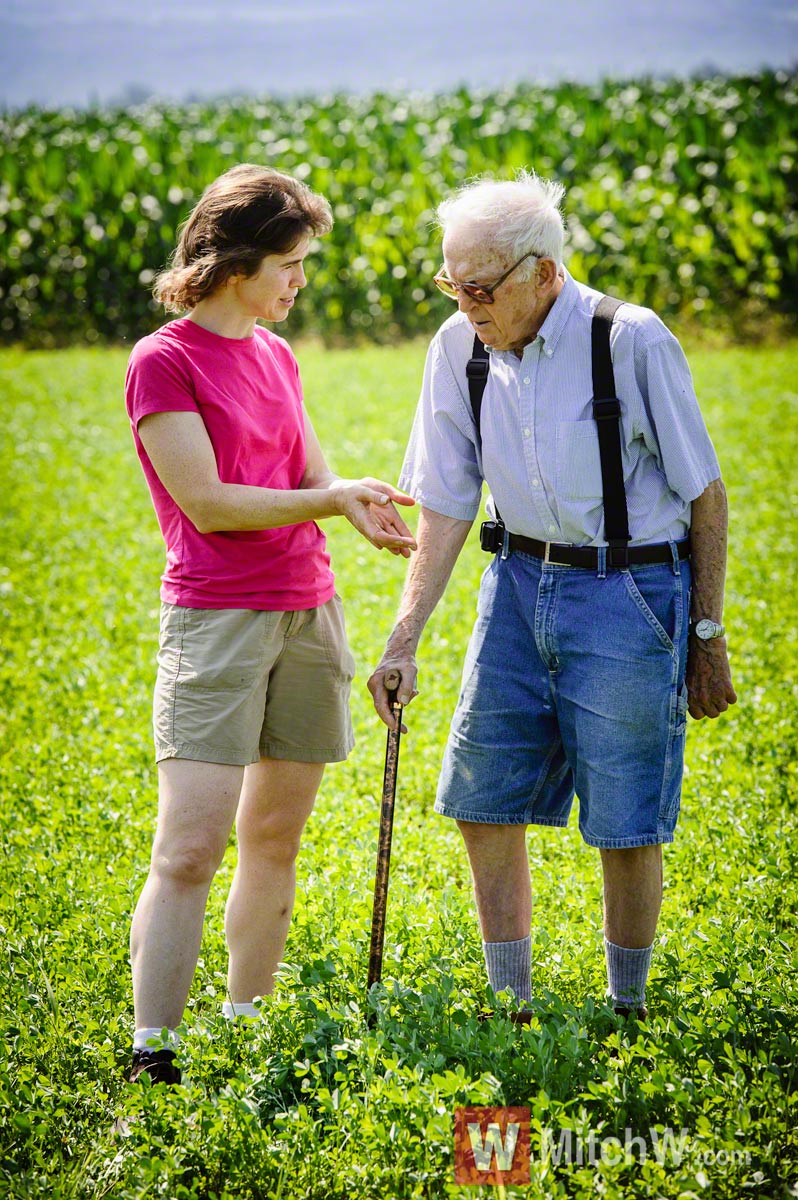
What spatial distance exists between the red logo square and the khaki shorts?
1063 mm

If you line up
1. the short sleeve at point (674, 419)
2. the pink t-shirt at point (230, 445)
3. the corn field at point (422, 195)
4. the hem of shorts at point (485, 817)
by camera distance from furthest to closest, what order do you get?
1. the corn field at point (422, 195)
2. the hem of shorts at point (485, 817)
3. the pink t-shirt at point (230, 445)
4. the short sleeve at point (674, 419)

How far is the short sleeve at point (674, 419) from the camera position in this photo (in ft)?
9.81

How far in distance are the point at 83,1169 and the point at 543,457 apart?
6.98 ft

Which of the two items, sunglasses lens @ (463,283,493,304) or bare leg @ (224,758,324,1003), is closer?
sunglasses lens @ (463,283,493,304)

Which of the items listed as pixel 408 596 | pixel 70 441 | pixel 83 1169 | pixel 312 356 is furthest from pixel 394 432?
pixel 83 1169

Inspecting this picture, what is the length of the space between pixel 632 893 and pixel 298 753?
1.00 meters

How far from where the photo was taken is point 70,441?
12398 millimetres

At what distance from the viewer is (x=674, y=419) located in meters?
3.00

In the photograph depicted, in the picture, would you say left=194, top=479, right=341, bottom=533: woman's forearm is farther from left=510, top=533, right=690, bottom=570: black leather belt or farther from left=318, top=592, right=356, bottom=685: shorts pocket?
left=510, top=533, right=690, bottom=570: black leather belt

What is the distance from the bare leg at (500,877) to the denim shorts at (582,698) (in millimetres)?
65

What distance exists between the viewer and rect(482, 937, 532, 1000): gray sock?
3.47 meters

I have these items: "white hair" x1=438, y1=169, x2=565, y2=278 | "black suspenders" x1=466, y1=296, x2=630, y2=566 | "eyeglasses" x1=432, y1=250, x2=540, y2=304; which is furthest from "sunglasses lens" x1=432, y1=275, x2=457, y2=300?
"black suspenders" x1=466, y1=296, x2=630, y2=566

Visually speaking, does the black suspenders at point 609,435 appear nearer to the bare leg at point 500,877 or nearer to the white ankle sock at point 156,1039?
the bare leg at point 500,877

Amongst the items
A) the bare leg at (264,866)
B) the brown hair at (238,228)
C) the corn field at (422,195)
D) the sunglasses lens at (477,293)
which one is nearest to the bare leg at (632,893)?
the bare leg at (264,866)
